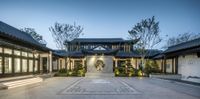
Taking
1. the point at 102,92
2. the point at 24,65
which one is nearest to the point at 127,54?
the point at 24,65

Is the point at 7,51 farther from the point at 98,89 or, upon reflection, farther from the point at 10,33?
the point at 98,89

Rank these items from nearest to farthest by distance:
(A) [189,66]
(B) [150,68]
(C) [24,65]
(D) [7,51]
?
(D) [7,51] < (A) [189,66] < (C) [24,65] < (B) [150,68]

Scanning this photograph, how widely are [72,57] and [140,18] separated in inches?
693

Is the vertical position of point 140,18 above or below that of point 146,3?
above

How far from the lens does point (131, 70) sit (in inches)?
1475

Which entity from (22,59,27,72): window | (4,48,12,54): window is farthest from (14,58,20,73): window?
(22,59,27,72): window

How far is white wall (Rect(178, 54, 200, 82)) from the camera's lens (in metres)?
24.2

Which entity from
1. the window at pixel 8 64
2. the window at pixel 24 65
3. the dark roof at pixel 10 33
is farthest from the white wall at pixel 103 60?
the window at pixel 8 64

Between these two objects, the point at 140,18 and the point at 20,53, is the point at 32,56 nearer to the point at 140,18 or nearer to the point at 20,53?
the point at 20,53

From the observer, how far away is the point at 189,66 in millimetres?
26781

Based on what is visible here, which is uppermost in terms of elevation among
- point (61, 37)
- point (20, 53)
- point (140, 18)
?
point (140, 18)

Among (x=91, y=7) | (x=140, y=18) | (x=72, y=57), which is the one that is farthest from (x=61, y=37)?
(x=91, y=7)

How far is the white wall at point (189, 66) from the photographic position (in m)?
24.2

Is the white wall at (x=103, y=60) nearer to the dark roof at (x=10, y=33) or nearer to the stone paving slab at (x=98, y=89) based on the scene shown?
the dark roof at (x=10, y=33)
